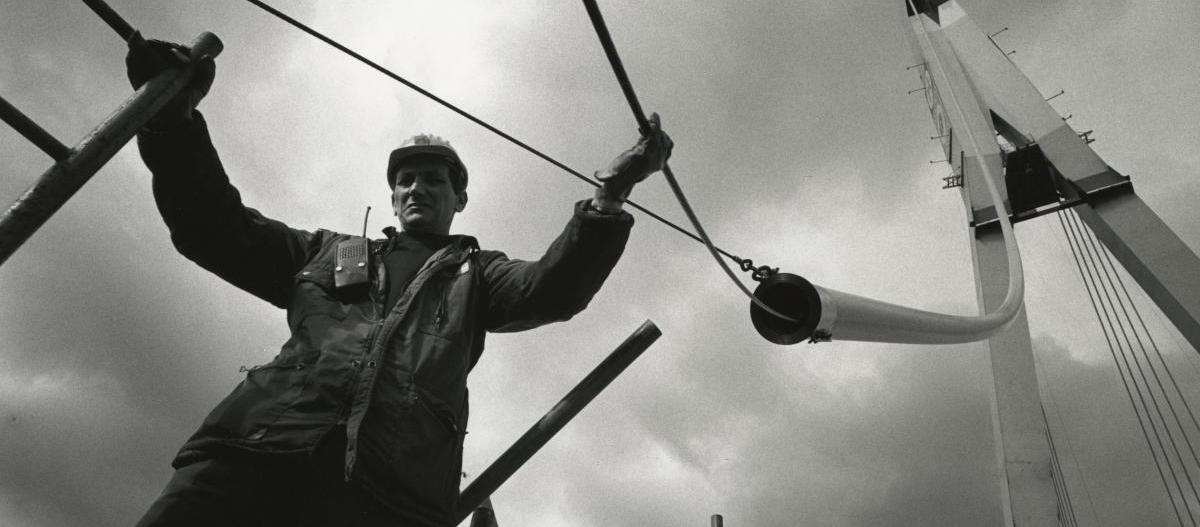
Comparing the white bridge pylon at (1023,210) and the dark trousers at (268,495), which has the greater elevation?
the white bridge pylon at (1023,210)

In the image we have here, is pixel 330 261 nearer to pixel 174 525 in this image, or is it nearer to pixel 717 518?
pixel 174 525

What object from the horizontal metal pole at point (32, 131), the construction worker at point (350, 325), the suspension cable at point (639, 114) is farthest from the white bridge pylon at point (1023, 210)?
the horizontal metal pole at point (32, 131)

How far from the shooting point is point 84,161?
1342 mm

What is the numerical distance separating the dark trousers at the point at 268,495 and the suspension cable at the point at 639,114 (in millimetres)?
1139

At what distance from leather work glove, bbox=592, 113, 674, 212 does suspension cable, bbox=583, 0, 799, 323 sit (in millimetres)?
35

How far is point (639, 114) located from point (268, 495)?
1.39 m

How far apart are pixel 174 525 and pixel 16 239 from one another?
767 mm

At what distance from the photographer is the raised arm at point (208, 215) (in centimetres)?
197

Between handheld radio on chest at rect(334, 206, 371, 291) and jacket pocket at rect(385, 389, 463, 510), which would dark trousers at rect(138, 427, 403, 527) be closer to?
jacket pocket at rect(385, 389, 463, 510)

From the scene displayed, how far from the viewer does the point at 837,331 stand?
2047 mm

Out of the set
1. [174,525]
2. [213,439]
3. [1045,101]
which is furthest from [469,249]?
[1045,101]

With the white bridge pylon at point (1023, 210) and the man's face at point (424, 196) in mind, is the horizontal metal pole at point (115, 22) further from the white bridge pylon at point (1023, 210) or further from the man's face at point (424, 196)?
the white bridge pylon at point (1023, 210)

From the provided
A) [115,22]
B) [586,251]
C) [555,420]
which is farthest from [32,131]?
[555,420]

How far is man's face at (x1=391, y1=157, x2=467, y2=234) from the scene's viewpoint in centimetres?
260
